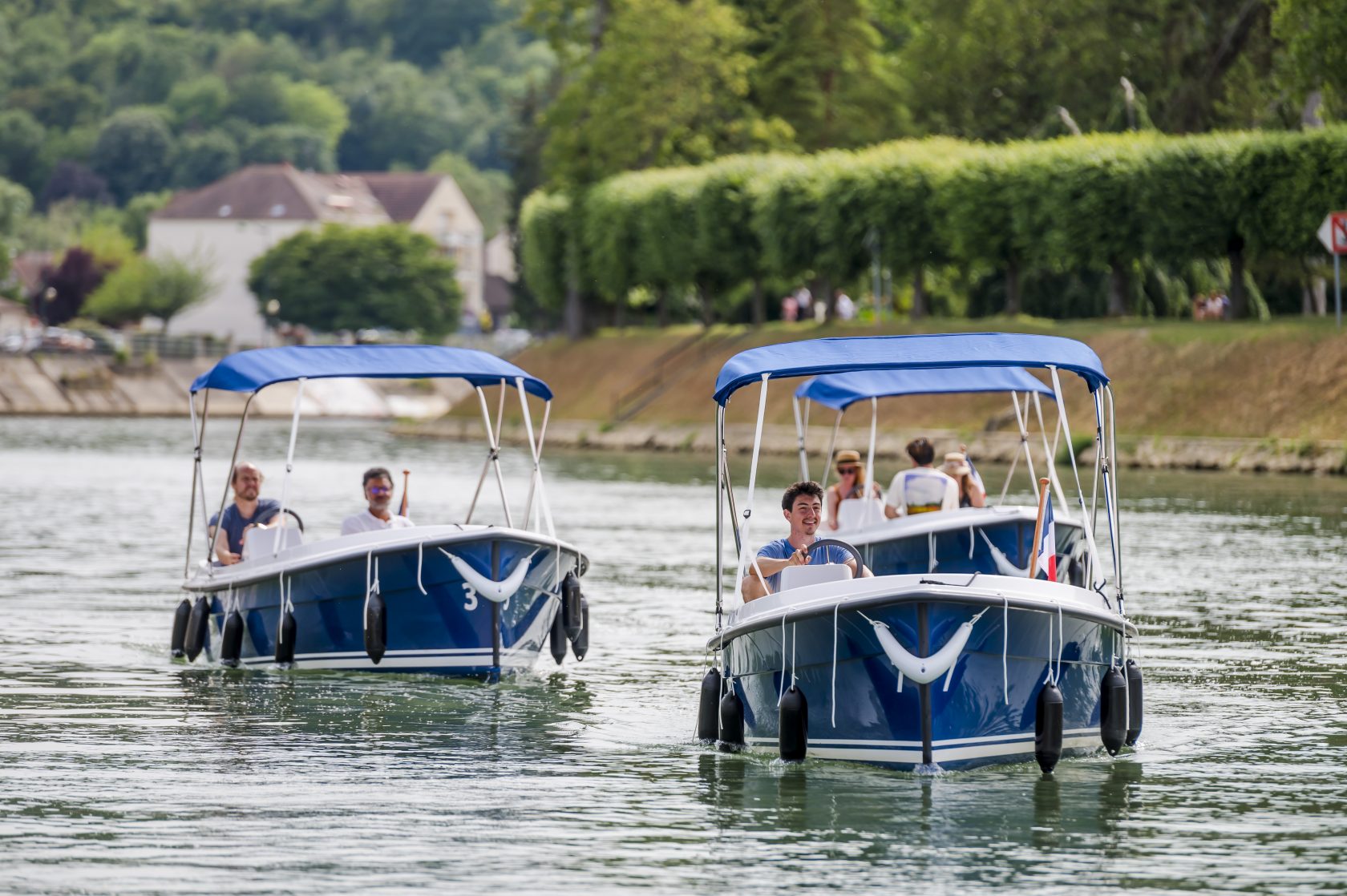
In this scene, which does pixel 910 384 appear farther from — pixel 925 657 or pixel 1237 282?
pixel 1237 282

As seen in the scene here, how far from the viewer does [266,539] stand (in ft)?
69.8

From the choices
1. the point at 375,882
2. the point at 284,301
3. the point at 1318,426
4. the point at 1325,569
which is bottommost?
the point at 375,882

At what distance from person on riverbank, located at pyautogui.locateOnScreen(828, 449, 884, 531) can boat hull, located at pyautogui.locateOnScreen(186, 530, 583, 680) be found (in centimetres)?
509

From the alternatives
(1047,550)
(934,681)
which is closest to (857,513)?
(1047,550)

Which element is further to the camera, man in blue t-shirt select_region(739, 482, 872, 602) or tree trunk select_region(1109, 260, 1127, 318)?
tree trunk select_region(1109, 260, 1127, 318)

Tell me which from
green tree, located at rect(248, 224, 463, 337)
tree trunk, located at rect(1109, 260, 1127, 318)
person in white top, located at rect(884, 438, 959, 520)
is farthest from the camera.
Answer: green tree, located at rect(248, 224, 463, 337)

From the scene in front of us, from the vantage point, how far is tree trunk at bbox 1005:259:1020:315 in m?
75.6

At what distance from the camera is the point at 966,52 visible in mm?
93062

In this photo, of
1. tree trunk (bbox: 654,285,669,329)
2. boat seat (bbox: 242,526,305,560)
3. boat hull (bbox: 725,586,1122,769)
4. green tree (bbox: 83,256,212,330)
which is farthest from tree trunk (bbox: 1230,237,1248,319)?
green tree (bbox: 83,256,212,330)

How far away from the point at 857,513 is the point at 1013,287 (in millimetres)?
51781

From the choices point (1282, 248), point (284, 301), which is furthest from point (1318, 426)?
point (284, 301)

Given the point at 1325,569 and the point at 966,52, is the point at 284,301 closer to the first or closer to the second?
the point at 966,52

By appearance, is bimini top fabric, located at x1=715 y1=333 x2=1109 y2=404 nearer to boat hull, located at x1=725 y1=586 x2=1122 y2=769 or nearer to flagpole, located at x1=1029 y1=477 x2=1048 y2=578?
flagpole, located at x1=1029 y1=477 x2=1048 y2=578

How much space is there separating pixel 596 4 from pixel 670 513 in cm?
5827
